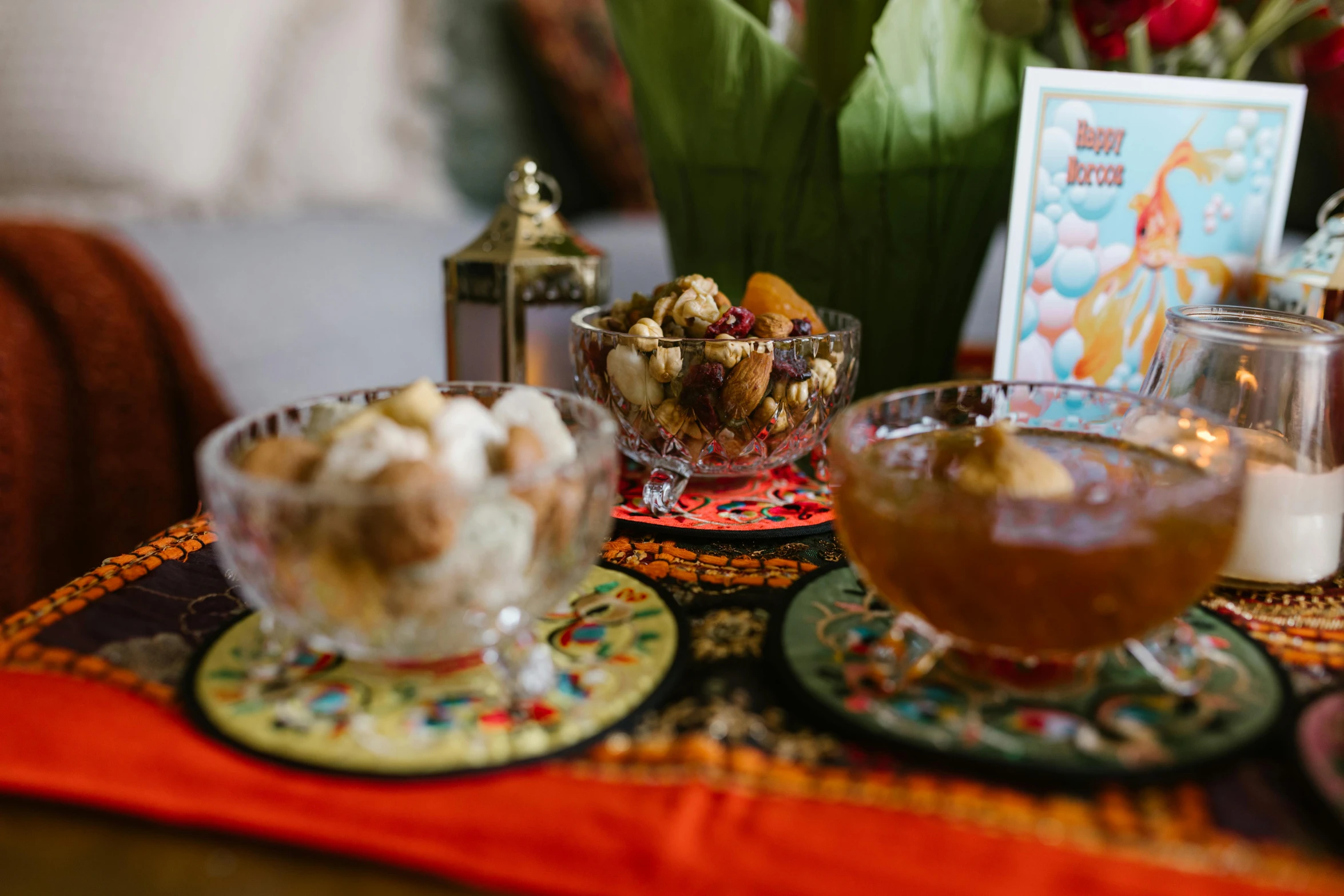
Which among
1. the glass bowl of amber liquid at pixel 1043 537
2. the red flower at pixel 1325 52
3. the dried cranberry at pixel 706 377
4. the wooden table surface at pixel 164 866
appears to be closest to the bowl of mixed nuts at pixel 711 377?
the dried cranberry at pixel 706 377

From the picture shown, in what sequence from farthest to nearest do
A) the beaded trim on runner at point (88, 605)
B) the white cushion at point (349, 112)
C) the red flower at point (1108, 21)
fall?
the white cushion at point (349, 112)
the red flower at point (1108, 21)
the beaded trim on runner at point (88, 605)

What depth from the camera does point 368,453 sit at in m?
0.36

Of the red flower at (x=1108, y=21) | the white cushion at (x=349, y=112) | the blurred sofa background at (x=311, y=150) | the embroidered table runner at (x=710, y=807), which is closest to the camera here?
the embroidered table runner at (x=710, y=807)

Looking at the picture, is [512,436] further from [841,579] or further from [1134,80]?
[1134,80]

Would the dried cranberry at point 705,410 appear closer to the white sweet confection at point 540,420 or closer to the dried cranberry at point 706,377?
the dried cranberry at point 706,377

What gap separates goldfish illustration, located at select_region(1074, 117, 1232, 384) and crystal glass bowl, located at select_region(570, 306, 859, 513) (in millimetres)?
218

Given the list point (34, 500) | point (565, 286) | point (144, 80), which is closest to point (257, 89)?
point (144, 80)

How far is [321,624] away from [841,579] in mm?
254

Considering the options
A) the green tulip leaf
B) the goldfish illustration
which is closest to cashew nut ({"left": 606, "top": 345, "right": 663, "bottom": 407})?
the green tulip leaf

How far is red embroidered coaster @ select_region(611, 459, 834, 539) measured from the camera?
574 millimetres

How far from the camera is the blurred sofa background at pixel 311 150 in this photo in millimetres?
1337

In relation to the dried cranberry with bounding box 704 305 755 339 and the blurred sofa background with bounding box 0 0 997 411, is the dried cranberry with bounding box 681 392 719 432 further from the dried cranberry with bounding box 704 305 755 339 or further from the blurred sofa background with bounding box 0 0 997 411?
the blurred sofa background with bounding box 0 0 997 411

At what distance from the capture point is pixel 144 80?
1.42m

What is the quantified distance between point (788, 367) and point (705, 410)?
5cm
